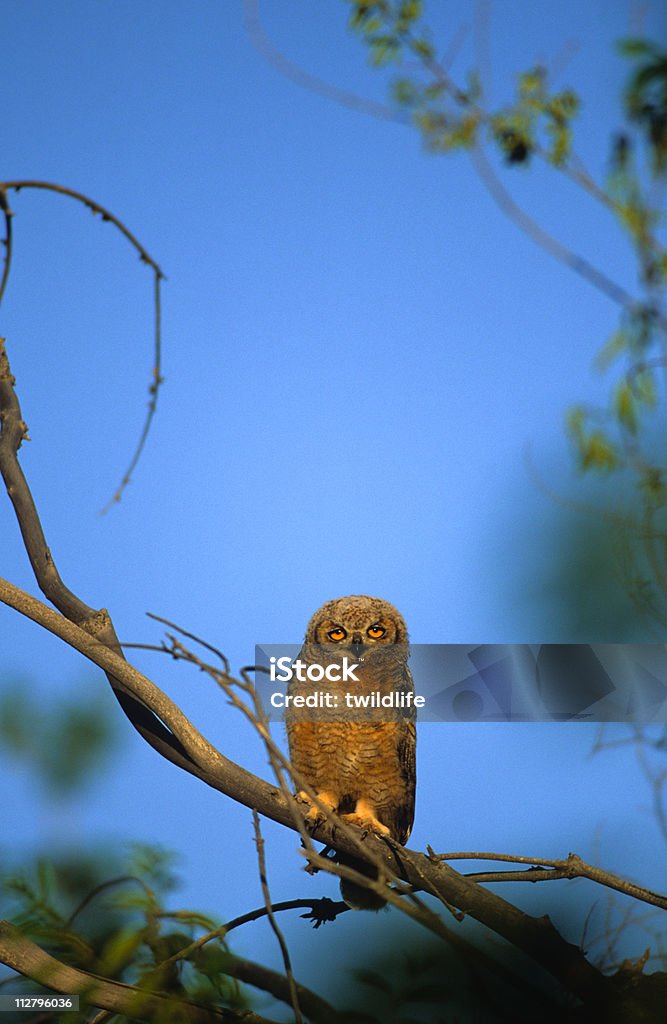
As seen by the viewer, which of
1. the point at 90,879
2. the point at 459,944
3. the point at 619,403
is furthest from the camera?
the point at 90,879

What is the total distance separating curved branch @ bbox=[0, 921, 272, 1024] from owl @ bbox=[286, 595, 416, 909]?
0.89 metres

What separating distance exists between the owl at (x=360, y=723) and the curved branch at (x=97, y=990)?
0.89 metres

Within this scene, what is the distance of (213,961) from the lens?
1369mm

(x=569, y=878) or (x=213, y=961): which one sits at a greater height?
(x=569, y=878)

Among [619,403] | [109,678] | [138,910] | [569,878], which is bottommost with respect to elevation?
[138,910]

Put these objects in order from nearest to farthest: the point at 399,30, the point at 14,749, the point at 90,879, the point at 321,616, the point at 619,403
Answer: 1. the point at 619,403
2. the point at 90,879
3. the point at 399,30
4. the point at 14,749
5. the point at 321,616

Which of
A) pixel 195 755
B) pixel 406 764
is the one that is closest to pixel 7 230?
pixel 195 755

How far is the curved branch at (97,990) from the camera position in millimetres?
1378

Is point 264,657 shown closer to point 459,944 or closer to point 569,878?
point 569,878

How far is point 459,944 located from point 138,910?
445 millimetres

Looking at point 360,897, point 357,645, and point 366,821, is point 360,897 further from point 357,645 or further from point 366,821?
point 357,645

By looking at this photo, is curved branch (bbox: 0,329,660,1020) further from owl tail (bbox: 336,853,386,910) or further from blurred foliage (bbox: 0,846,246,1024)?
owl tail (bbox: 336,853,386,910)

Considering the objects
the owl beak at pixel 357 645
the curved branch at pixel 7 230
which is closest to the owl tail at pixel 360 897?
the owl beak at pixel 357 645

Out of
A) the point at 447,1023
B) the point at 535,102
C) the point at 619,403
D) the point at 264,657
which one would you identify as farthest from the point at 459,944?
the point at 535,102
